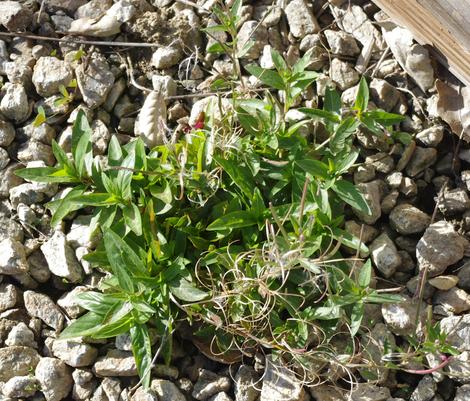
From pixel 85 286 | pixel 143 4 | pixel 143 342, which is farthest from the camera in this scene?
pixel 143 4

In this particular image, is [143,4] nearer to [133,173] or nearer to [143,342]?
[133,173]

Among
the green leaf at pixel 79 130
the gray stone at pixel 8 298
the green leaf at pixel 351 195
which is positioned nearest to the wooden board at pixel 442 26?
the green leaf at pixel 351 195

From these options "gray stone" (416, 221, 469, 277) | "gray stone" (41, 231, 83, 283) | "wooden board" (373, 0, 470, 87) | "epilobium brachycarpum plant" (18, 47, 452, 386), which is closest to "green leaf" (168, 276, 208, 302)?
"epilobium brachycarpum plant" (18, 47, 452, 386)

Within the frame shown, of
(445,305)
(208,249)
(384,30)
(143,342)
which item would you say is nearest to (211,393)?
(143,342)

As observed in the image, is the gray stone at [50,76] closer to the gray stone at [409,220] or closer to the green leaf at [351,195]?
the green leaf at [351,195]

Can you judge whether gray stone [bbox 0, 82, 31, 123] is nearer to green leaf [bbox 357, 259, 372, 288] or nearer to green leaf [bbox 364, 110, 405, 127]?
green leaf [bbox 364, 110, 405, 127]

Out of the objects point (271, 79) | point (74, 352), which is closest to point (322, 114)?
point (271, 79)
